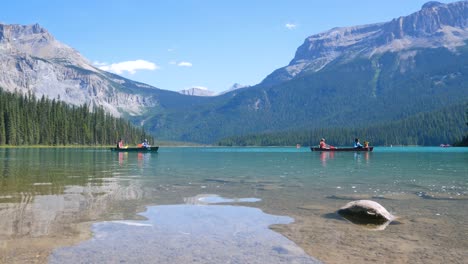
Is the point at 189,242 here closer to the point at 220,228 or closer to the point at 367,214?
the point at 220,228

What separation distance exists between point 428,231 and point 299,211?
5.83 metres

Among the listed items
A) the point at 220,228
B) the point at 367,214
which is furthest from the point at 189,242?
the point at 367,214

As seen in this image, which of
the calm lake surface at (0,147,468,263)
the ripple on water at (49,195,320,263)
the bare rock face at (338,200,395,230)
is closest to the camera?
the ripple on water at (49,195,320,263)

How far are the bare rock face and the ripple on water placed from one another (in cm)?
274

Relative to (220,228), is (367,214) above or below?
above

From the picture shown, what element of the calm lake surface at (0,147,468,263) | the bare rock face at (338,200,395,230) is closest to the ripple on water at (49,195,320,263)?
the calm lake surface at (0,147,468,263)

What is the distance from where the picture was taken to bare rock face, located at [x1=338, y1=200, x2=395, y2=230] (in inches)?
659

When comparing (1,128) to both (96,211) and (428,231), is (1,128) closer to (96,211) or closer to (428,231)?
(96,211)

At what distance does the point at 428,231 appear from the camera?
15117 mm

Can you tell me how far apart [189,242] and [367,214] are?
825cm

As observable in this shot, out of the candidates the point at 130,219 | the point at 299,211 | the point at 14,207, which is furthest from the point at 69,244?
the point at 299,211

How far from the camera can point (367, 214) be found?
57.4 ft

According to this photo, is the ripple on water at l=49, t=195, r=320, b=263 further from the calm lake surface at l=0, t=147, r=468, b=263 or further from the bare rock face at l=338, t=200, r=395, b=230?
the bare rock face at l=338, t=200, r=395, b=230

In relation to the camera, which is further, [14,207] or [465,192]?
[465,192]
